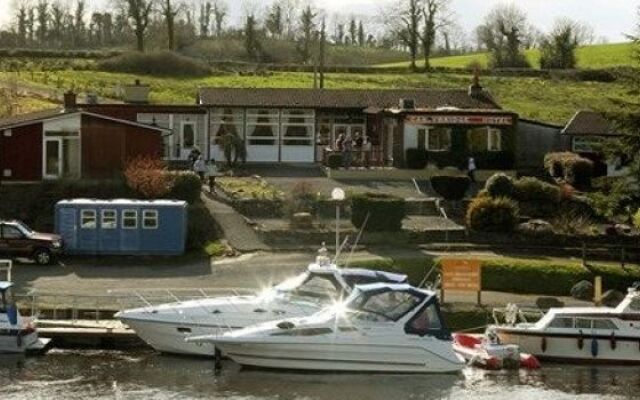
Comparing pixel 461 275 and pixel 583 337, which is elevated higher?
pixel 461 275

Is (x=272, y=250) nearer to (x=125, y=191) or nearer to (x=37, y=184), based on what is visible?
(x=125, y=191)

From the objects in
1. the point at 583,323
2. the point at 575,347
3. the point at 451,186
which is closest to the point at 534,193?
the point at 451,186

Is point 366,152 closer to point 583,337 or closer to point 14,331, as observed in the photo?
point 583,337

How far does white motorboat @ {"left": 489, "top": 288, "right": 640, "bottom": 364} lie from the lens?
117 feet

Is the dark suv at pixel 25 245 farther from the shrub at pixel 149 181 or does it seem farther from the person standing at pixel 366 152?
the person standing at pixel 366 152

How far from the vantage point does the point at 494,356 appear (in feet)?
112

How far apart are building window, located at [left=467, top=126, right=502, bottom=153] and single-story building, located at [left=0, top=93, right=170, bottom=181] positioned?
17080 mm

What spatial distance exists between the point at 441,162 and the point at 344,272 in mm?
26152

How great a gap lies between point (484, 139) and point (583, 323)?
26234mm

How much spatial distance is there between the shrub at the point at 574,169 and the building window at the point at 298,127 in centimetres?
1318

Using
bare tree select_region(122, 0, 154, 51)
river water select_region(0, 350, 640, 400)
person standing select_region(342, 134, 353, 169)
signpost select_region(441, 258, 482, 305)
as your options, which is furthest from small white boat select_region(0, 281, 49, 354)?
bare tree select_region(122, 0, 154, 51)

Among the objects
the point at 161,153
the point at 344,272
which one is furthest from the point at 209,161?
the point at 344,272

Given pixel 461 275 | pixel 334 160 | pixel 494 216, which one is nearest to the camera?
pixel 461 275

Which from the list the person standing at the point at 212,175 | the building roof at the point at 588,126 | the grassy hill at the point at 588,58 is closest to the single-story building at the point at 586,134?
the building roof at the point at 588,126
